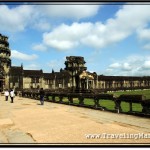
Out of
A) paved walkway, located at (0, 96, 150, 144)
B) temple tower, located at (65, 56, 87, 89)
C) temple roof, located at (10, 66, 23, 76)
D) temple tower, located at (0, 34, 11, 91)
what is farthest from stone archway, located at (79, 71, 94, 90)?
paved walkway, located at (0, 96, 150, 144)

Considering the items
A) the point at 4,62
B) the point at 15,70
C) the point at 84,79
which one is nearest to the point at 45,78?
the point at 15,70

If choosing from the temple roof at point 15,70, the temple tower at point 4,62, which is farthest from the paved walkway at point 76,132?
the temple roof at point 15,70

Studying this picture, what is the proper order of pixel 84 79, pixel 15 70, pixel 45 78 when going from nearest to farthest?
pixel 84 79 → pixel 15 70 → pixel 45 78

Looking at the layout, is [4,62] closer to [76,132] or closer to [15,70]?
[15,70]

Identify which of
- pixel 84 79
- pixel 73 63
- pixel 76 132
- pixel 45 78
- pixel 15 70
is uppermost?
pixel 73 63

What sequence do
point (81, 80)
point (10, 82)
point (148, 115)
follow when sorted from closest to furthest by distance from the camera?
point (148, 115) < point (81, 80) < point (10, 82)

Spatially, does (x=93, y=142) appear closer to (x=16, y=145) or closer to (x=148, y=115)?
(x=16, y=145)

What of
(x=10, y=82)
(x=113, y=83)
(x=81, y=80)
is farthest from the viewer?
(x=113, y=83)

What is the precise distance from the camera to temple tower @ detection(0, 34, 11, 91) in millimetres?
72125

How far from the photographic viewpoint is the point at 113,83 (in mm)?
109312

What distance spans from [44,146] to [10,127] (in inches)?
161

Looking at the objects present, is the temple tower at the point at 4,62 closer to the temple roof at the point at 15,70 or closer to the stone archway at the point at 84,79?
the temple roof at the point at 15,70

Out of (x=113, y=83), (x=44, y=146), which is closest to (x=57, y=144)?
(x=44, y=146)

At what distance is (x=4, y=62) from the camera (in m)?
74.2
